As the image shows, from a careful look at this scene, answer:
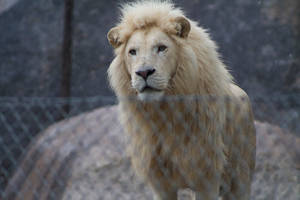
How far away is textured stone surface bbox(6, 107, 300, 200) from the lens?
422 cm

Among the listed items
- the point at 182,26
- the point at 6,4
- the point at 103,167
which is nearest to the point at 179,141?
the point at 182,26

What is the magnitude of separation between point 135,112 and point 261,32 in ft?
13.8

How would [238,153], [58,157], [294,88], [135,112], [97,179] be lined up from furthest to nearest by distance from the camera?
[294,88] < [58,157] < [97,179] < [238,153] < [135,112]

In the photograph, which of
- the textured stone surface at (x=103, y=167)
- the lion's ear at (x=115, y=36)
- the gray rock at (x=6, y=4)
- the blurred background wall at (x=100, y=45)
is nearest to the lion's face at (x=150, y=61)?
the lion's ear at (x=115, y=36)

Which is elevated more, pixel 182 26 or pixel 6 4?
pixel 182 26

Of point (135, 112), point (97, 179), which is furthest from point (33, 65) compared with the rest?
point (135, 112)

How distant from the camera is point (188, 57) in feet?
10.3

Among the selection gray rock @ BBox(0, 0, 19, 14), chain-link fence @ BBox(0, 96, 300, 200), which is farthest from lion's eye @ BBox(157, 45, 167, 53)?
gray rock @ BBox(0, 0, 19, 14)

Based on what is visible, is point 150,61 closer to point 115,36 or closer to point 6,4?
point 115,36

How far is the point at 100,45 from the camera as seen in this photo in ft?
23.5

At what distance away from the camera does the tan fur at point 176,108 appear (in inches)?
123

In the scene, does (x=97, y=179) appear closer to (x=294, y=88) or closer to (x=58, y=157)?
(x=58, y=157)

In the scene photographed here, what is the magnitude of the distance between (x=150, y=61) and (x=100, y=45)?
4.29 m

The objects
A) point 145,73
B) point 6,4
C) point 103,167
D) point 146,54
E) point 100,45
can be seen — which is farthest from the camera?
point 6,4
